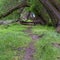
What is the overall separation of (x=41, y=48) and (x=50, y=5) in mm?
5404

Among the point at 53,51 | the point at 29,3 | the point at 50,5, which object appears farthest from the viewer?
the point at 29,3

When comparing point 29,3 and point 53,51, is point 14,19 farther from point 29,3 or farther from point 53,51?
point 53,51

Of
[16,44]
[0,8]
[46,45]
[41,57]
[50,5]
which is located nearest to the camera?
[41,57]

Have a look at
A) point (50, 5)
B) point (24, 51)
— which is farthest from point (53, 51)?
point (50, 5)

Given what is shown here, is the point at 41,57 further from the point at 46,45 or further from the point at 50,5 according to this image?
the point at 50,5

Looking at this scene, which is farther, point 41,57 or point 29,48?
point 29,48

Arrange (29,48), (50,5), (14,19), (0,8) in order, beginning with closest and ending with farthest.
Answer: (29,48), (50,5), (0,8), (14,19)

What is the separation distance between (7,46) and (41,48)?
105cm

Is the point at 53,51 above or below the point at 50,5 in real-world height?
below

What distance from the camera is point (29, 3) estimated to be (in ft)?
54.3

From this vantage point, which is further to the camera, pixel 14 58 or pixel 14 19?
pixel 14 19

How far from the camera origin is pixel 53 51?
5.84m

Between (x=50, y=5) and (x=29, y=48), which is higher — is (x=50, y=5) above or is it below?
above

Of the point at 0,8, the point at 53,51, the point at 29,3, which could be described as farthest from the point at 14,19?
the point at 53,51
